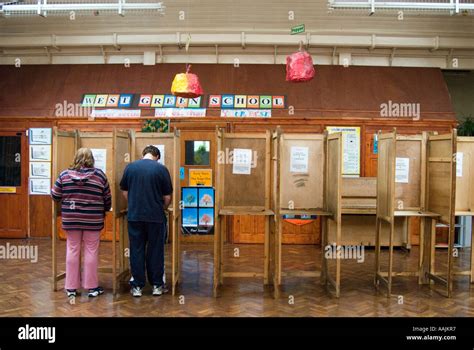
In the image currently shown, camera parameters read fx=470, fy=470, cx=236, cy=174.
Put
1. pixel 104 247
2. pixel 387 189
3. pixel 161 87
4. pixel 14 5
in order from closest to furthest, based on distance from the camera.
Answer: pixel 387 189
pixel 14 5
pixel 104 247
pixel 161 87

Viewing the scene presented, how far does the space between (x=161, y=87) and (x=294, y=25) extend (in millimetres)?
2607

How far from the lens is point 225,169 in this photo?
17.1ft

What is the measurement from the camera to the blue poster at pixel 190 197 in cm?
782

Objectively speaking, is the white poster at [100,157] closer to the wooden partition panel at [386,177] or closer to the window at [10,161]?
the wooden partition panel at [386,177]

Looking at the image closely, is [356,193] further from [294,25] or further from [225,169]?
[294,25]

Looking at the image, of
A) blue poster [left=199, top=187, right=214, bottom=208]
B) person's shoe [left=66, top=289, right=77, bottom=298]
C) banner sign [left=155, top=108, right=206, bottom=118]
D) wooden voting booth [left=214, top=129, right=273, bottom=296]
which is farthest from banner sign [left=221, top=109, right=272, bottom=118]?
person's shoe [left=66, top=289, right=77, bottom=298]

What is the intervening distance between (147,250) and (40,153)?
4.18 meters

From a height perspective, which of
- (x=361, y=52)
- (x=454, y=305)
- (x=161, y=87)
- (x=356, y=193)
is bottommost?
(x=454, y=305)

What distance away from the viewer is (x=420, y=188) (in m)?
5.38

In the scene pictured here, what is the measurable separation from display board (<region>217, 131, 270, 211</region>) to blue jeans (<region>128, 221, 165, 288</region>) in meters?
0.84

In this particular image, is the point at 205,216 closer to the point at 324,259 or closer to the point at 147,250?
the point at 324,259

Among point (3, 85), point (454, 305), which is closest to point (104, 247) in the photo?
point (3, 85)

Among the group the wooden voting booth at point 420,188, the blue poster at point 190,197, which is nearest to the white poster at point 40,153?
the blue poster at point 190,197
